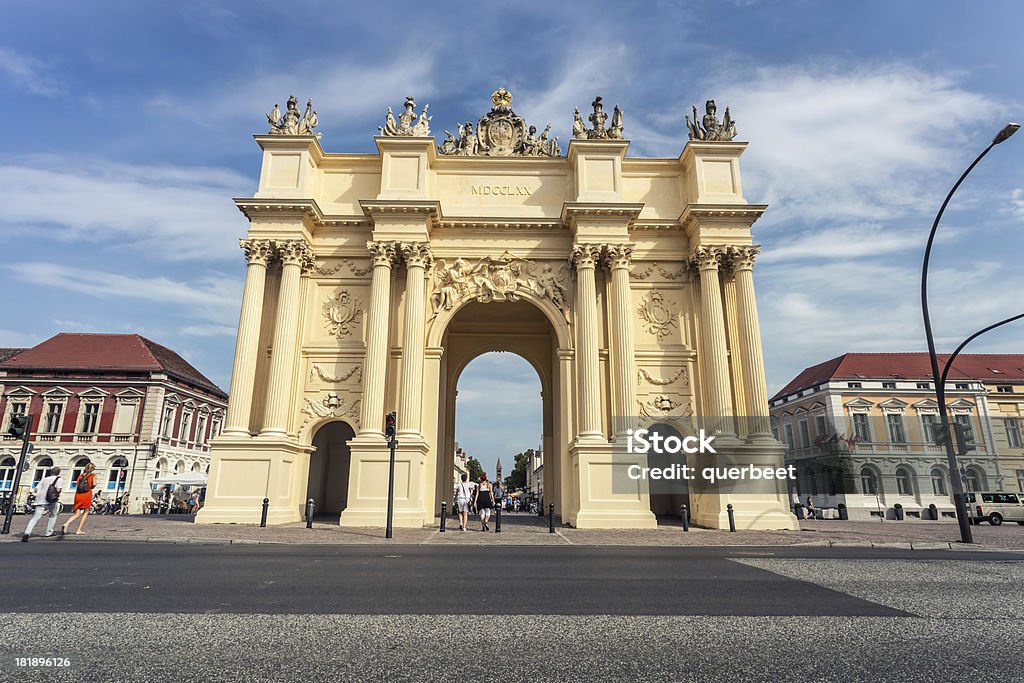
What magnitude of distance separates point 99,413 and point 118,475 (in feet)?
15.7

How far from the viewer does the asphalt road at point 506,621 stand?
3.79 metres

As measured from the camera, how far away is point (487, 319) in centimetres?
2961

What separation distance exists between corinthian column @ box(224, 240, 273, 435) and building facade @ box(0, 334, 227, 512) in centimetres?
2489

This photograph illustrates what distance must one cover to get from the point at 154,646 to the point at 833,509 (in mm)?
42948

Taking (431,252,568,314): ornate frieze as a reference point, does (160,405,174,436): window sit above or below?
below

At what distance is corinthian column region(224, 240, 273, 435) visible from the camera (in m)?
21.2

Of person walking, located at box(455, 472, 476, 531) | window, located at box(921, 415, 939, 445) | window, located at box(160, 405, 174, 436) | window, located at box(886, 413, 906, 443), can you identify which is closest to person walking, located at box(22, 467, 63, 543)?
person walking, located at box(455, 472, 476, 531)

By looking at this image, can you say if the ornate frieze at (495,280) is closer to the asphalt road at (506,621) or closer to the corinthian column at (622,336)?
the corinthian column at (622,336)

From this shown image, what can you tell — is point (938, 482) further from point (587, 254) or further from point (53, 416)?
point (53, 416)

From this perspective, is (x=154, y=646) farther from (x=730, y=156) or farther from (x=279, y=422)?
(x=730, y=156)

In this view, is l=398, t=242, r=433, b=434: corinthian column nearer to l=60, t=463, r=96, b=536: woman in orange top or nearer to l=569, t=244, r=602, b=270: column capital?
l=569, t=244, r=602, b=270: column capital

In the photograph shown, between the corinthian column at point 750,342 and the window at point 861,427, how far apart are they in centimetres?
2816

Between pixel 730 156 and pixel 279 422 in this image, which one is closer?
pixel 279 422

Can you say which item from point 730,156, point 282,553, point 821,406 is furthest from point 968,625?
point 821,406
